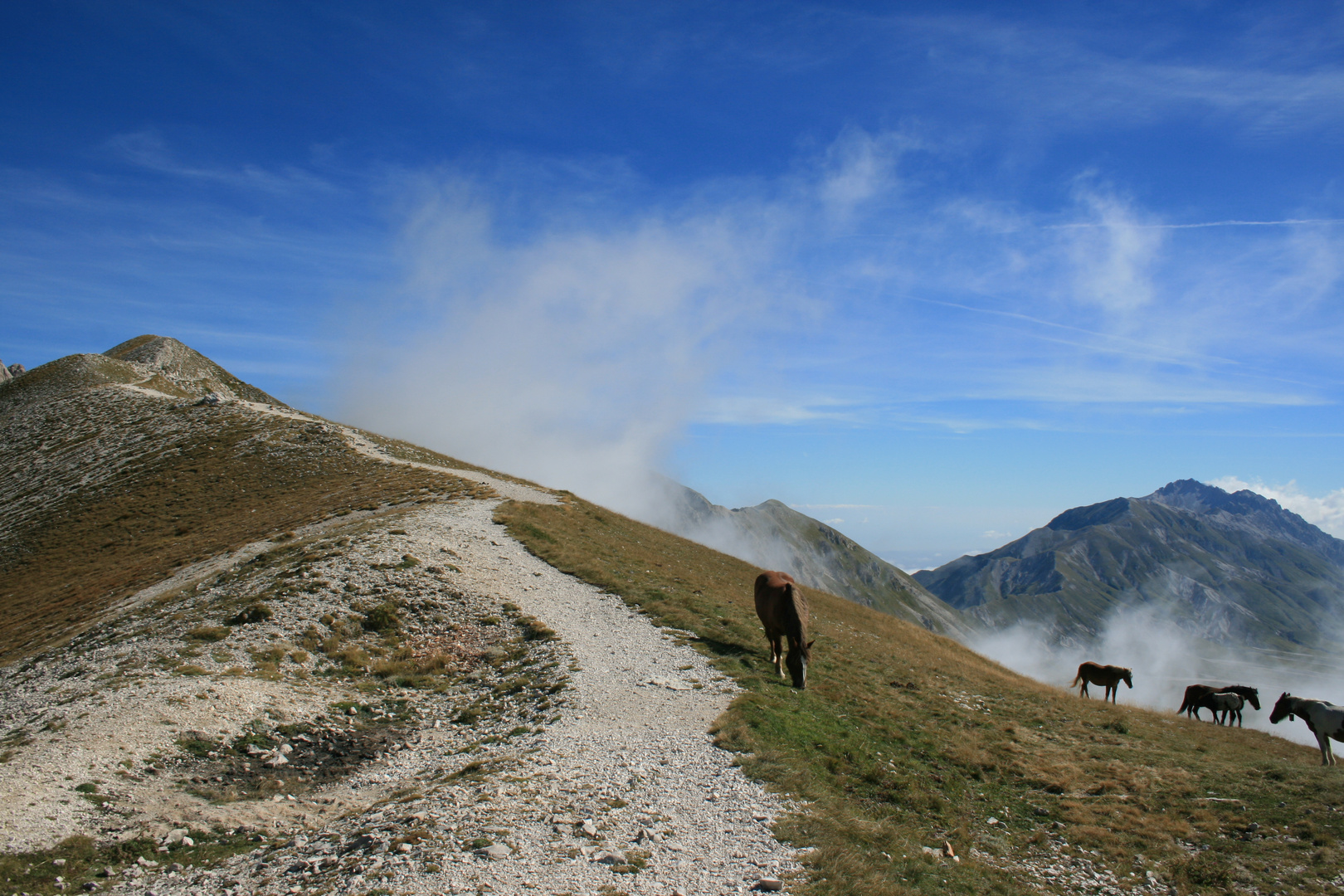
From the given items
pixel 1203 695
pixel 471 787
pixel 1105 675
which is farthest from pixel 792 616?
pixel 1105 675

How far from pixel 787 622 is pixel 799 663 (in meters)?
1.44

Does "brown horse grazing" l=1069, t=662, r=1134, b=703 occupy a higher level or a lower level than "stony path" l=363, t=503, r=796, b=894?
higher

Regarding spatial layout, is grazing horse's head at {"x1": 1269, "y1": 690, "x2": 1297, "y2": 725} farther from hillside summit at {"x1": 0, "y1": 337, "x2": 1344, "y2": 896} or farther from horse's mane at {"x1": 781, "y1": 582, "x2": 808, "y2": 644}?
horse's mane at {"x1": 781, "y1": 582, "x2": 808, "y2": 644}

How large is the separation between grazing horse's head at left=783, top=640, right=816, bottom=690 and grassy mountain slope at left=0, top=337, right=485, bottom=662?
28.3 meters

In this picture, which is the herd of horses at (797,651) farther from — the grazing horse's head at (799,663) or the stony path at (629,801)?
the stony path at (629,801)

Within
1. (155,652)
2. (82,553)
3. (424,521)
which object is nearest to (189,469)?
(82,553)

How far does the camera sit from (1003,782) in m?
16.5

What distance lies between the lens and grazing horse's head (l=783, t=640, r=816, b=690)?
2145cm

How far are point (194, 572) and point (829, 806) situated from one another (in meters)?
31.9

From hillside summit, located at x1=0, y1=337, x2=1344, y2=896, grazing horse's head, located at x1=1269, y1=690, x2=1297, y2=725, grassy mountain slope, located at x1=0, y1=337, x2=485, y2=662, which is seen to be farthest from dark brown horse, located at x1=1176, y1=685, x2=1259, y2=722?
grassy mountain slope, located at x1=0, y1=337, x2=485, y2=662

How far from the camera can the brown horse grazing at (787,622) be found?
21.8m

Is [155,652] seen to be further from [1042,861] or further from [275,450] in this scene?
[275,450]

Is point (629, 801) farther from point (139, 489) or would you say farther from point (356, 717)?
point (139, 489)

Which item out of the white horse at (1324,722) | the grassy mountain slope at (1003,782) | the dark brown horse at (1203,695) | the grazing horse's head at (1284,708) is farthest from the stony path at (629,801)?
the dark brown horse at (1203,695)
